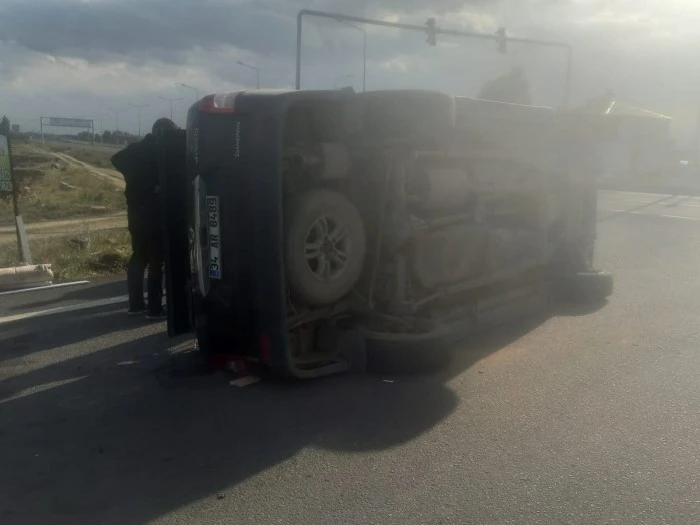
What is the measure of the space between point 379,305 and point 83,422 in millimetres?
2425

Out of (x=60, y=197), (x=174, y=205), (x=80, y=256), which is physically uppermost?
(x=174, y=205)

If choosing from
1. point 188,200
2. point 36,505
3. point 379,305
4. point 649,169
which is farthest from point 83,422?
point 649,169

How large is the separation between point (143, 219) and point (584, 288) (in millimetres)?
4836

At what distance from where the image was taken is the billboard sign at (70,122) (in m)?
125

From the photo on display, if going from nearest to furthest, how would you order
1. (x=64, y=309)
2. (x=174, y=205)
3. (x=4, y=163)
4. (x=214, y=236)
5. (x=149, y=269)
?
(x=214, y=236) → (x=174, y=205) → (x=149, y=269) → (x=64, y=309) → (x=4, y=163)

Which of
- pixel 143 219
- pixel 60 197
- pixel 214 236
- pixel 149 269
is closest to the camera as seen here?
pixel 214 236

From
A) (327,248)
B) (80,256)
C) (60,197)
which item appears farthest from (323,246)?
(60,197)

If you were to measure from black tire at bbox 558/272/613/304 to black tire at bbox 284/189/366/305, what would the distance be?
3.50 meters

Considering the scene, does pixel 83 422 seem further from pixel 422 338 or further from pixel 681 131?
pixel 681 131

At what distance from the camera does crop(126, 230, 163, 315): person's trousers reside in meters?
7.93

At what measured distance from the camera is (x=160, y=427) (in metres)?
5.00

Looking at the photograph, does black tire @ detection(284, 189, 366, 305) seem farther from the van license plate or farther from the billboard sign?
the billboard sign

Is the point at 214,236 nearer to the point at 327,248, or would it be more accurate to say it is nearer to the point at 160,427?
the point at 327,248

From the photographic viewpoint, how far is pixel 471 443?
4711mm
